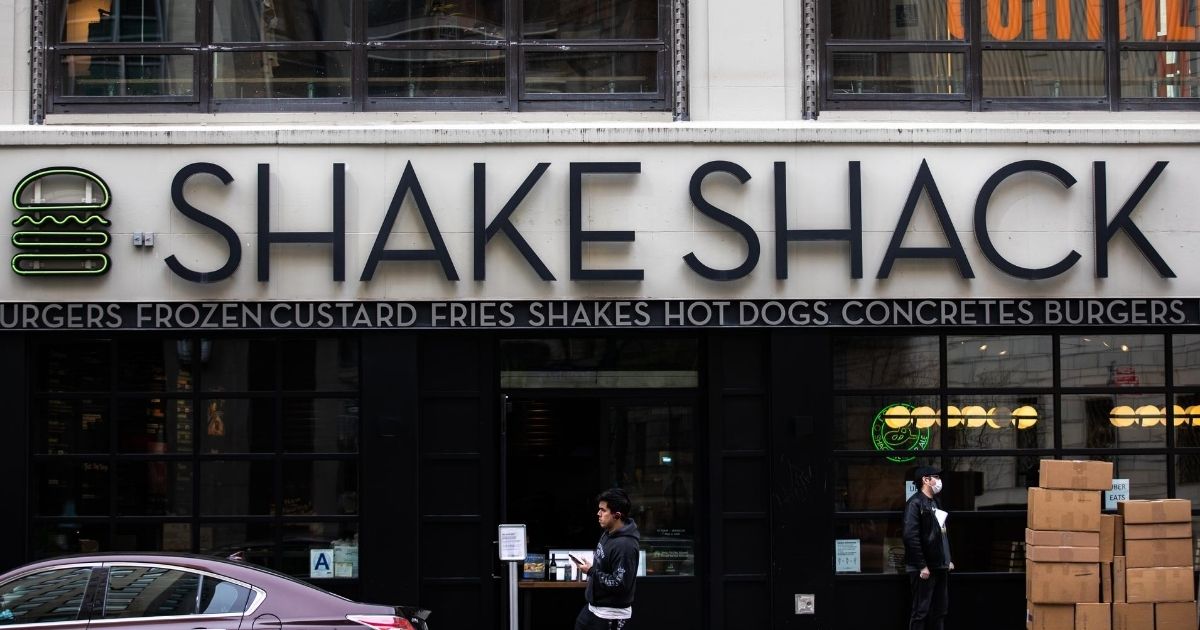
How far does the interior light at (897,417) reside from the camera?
1310 cm

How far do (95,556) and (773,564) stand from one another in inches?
246

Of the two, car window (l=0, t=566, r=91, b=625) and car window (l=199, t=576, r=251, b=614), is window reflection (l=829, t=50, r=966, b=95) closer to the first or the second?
car window (l=199, t=576, r=251, b=614)

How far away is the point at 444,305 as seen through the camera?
12.8 metres

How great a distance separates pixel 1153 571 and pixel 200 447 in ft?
30.5

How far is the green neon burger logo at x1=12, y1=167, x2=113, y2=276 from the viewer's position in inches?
496

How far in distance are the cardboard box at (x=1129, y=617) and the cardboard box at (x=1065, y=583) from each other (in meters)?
0.23

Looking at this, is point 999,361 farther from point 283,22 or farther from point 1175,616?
point 283,22

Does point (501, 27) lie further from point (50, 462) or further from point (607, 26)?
point (50, 462)

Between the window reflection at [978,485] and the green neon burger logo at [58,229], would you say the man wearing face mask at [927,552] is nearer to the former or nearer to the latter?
the window reflection at [978,485]

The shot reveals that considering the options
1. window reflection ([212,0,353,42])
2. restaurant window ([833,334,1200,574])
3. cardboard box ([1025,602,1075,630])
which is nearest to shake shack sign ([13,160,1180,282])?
restaurant window ([833,334,1200,574])

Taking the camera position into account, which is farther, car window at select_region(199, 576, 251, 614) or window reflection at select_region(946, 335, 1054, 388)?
window reflection at select_region(946, 335, 1054, 388)

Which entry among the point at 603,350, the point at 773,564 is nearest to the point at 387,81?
the point at 603,350

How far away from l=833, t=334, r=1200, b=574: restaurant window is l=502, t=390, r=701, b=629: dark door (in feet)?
5.11

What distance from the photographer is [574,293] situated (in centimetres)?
1278
